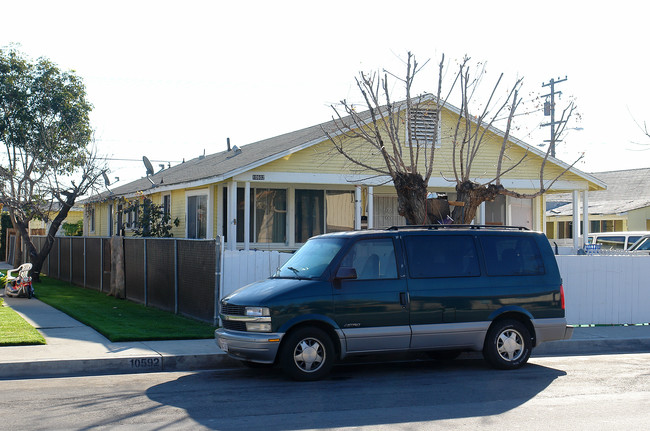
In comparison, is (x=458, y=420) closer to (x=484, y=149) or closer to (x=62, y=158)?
(x=484, y=149)

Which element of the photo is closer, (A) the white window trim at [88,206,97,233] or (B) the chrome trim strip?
(B) the chrome trim strip

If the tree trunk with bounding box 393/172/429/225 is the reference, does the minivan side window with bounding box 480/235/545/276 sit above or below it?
below

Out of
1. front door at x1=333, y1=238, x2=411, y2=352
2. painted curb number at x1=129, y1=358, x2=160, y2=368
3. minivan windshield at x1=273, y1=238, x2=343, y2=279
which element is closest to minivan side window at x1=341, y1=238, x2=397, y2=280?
front door at x1=333, y1=238, x2=411, y2=352

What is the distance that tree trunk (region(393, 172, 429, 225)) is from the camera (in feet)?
45.6

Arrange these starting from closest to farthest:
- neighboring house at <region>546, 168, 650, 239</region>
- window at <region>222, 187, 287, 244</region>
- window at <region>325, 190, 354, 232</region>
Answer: window at <region>222, 187, 287, 244</region>, window at <region>325, 190, 354, 232</region>, neighboring house at <region>546, 168, 650, 239</region>

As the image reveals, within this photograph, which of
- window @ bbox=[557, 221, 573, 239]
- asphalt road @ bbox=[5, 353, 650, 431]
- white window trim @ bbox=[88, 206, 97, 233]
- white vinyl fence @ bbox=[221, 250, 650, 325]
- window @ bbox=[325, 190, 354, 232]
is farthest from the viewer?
window @ bbox=[557, 221, 573, 239]

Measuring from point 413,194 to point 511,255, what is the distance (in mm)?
3767

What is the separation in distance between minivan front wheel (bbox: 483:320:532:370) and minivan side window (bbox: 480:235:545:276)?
0.75 m

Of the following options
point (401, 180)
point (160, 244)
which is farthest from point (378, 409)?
point (160, 244)

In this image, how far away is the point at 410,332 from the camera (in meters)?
9.68

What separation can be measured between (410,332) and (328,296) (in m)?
1.26

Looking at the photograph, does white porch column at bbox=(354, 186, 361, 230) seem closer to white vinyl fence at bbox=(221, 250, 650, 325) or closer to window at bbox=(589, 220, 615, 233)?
white vinyl fence at bbox=(221, 250, 650, 325)

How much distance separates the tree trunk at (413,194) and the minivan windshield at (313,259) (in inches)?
153

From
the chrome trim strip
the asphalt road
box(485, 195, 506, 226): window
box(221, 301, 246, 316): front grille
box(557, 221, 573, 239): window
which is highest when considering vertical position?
box(485, 195, 506, 226): window
